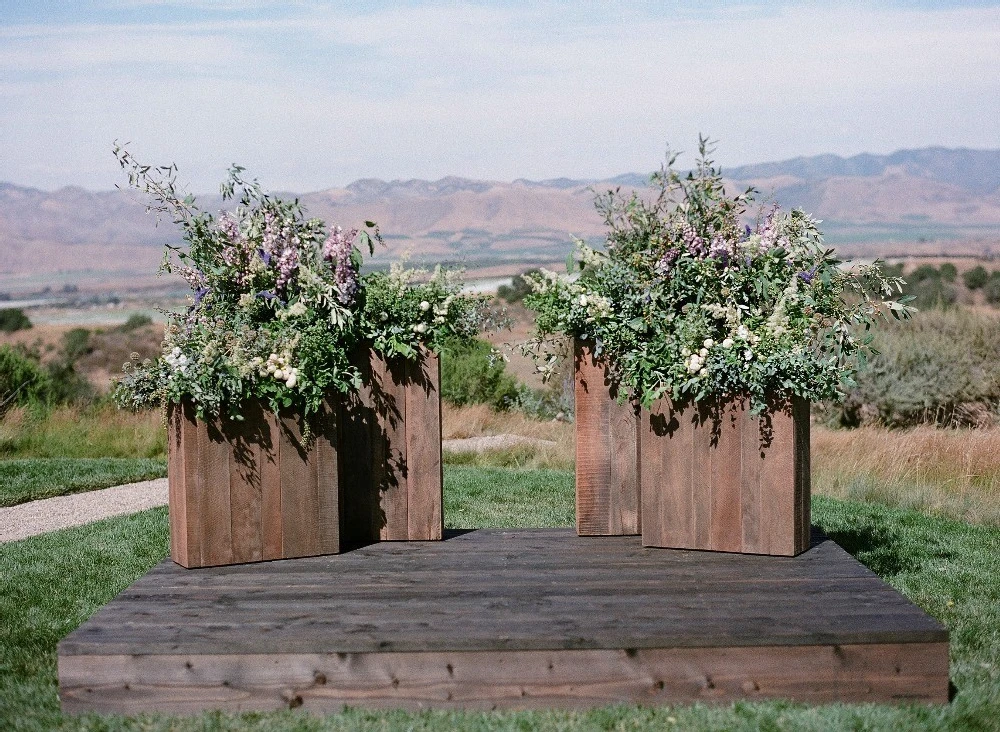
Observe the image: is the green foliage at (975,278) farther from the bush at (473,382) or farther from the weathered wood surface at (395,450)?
the weathered wood surface at (395,450)

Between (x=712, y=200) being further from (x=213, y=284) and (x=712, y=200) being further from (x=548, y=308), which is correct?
(x=213, y=284)

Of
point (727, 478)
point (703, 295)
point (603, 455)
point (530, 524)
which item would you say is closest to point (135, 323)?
point (530, 524)

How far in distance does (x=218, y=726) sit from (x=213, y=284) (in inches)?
81.2

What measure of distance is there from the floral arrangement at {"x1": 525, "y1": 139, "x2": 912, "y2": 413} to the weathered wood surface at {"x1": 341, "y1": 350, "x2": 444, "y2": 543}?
670mm

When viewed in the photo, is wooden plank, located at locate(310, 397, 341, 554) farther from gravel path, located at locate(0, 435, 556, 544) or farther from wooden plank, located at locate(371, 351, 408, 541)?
gravel path, located at locate(0, 435, 556, 544)

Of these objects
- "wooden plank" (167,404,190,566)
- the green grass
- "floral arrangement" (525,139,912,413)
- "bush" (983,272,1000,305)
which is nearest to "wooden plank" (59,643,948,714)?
"wooden plank" (167,404,190,566)

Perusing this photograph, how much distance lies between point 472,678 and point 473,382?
34.9ft

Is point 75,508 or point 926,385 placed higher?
point 926,385

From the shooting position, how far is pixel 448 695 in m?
3.78

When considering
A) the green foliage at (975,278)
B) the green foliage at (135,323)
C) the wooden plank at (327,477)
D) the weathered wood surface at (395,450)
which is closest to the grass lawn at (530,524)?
the wooden plank at (327,477)

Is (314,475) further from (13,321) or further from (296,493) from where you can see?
(13,321)

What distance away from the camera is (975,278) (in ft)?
121

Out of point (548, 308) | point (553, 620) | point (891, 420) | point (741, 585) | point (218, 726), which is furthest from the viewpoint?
point (891, 420)

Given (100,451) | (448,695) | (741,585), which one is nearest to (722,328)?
(741,585)
